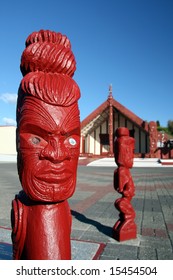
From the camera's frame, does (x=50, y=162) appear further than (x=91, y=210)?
No

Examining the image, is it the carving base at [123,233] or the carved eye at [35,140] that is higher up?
the carved eye at [35,140]

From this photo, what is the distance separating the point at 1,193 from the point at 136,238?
548 cm

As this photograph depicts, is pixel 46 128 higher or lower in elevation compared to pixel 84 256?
higher

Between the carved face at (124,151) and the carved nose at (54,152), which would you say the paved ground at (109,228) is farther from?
the carved nose at (54,152)

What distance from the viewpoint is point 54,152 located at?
1.85m

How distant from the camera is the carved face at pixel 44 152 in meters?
1.84

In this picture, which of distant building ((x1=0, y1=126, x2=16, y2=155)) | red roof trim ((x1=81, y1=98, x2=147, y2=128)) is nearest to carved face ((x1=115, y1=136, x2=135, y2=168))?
red roof trim ((x1=81, y1=98, x2=147, y2=128))

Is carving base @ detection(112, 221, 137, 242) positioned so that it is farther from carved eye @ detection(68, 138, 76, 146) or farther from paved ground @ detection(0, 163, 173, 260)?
carved eye @ detection(68, 138, 76, 146)

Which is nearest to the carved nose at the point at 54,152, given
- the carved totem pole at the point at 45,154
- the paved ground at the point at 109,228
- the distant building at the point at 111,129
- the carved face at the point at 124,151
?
the carved totem pole at the point at 45,154

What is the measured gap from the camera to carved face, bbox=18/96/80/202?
72.6 inches

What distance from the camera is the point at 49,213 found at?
75.7 inches
